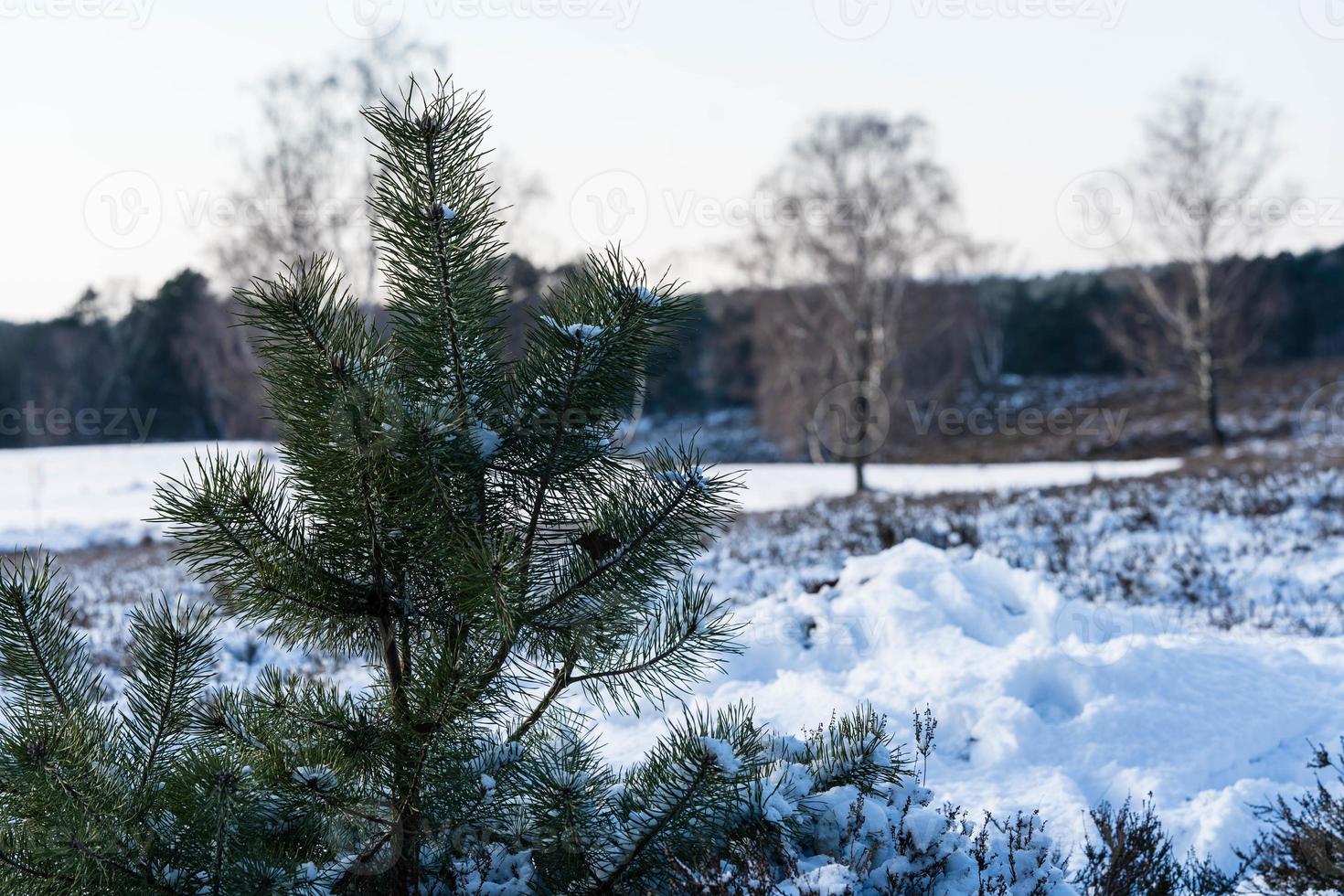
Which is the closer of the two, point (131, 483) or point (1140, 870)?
point (1140, 870)

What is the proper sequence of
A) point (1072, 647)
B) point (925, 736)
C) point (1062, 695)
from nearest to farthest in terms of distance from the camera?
point (925, 736)
point (1062, 695)
point (1072, 647)

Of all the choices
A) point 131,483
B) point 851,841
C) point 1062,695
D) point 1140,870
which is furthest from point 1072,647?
point 131,483

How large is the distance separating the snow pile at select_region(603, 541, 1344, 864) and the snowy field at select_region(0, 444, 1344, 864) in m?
0.01

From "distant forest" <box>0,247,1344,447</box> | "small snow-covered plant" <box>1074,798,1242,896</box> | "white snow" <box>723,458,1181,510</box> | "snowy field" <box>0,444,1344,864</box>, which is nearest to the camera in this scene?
"small snow-covered plant" <box>1074,798,1242,896</box>

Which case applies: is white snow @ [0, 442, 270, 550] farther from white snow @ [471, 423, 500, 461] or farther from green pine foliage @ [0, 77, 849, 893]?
white snow @ [471, 423, 500, 461]

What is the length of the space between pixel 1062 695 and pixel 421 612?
3372 mm

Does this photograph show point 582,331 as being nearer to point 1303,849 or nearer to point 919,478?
point 1303,849

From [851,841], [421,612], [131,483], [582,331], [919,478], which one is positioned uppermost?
[582,331]

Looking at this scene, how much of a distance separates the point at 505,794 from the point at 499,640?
1.05 feet

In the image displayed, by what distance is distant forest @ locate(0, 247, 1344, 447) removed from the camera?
3650 centimetres

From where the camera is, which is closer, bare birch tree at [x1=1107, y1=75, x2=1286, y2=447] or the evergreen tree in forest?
the evergreen tree in forest

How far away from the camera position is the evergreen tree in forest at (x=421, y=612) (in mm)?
1698

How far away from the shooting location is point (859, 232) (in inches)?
742

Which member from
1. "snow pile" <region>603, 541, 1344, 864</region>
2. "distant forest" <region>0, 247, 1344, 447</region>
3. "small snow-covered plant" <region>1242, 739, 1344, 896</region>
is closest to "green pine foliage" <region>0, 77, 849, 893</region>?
"small snow-covered plant" <region>1242, 739, 1344, 896</region>
